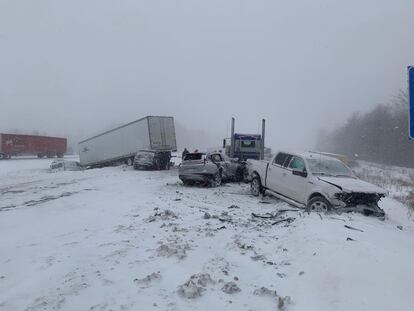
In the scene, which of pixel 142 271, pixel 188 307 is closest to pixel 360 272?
pixel 188 307

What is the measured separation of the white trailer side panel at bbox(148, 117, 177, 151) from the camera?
32.0 m

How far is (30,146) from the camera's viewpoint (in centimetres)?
6128

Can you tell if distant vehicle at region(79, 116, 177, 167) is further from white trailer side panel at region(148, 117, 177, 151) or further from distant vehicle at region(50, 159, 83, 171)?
distant vehicle at region(50, 159, 83, 171)

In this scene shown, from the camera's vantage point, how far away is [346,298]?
523cm

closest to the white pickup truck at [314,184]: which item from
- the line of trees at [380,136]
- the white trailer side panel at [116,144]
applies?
the white trailer side panel at [116,144]

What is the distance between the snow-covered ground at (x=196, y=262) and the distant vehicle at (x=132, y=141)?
20.9 metres

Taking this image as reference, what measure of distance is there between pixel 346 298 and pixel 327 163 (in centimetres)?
861

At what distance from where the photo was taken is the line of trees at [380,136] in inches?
3039

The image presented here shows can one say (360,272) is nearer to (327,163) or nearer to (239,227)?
(239,227)

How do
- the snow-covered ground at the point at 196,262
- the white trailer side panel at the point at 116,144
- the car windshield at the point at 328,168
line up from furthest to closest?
1. the white trailer side panel at the point at 116,144
2. the car windshield at the point at 328,168
3. the snow-covered ground at the point at 196,262

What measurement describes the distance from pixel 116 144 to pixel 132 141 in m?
2.52

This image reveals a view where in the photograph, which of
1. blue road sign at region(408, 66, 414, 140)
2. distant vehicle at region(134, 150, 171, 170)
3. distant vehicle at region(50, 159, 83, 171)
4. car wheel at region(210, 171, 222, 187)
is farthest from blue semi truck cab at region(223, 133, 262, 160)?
blue road sign at region(408, 66, 414, 140)

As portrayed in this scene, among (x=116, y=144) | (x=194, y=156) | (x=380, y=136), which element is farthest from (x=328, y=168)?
(x=380, y=136)

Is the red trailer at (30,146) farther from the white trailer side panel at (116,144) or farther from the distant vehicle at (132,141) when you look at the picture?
the distant vehicle at (132,141)
